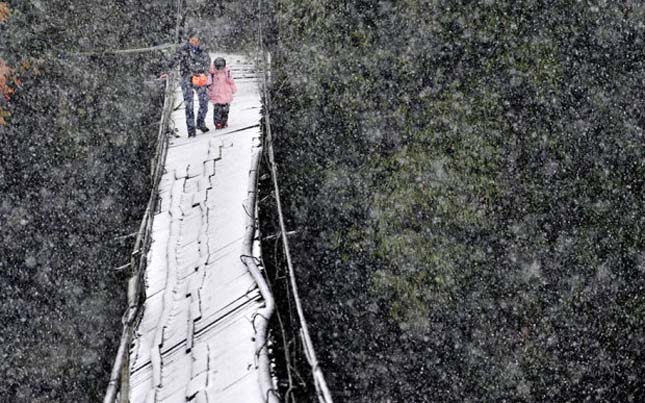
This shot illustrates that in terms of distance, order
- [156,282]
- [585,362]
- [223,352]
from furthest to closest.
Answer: [585,362] < [156,282] < [223,352]

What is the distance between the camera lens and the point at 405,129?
481 inches

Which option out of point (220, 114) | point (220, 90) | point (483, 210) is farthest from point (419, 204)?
point (220, 90)

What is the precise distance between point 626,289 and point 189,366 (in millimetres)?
9052

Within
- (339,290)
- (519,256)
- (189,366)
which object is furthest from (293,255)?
(189,366)

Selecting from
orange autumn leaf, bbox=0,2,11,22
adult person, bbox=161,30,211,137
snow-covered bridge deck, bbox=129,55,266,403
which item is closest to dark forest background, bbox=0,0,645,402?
orange autumn leaf, bbox=0,2,11,22

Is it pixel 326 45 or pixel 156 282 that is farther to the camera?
pixel 326 45

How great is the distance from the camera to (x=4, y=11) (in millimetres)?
11586

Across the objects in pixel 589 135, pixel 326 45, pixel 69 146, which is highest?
pixel 326 45

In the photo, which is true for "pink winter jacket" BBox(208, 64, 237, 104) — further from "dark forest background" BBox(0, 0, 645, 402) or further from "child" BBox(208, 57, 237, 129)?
"dark forest background" BBox(0, 0, 645, 402)

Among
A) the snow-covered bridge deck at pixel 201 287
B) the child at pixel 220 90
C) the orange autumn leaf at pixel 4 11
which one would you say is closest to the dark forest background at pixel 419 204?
the orange autumn leaf at pixel 4 11

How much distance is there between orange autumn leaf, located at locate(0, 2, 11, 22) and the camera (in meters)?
11.5

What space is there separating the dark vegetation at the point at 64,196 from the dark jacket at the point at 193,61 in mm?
3639

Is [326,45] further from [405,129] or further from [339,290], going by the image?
[339,290]

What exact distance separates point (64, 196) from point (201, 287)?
7.30 m
